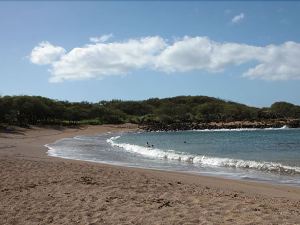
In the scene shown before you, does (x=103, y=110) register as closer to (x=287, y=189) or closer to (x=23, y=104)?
(x=23, y=104)

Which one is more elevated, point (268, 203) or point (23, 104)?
point (23, 104)

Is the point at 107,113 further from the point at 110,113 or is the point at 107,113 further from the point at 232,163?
the point at 232,163

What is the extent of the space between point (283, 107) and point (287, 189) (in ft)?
491

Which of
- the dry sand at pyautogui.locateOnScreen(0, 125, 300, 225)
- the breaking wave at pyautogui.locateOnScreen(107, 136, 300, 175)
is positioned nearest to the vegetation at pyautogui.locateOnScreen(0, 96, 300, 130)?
the breaking wave at pyautogui.locateOnScreen(107, 136, 300, 175)

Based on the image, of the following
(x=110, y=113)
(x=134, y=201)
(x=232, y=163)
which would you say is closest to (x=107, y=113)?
(x=110, y=113)

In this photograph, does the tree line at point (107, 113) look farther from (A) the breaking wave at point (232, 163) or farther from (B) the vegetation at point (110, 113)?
(A) the breaking wave at point (232, 163)

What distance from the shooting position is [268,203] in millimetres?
10289

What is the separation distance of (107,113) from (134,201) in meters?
106

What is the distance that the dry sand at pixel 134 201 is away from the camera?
8789mm

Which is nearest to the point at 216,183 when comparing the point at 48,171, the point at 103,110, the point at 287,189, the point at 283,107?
the point at 287,189

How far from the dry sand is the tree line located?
200 feet

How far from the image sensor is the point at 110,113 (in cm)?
11712

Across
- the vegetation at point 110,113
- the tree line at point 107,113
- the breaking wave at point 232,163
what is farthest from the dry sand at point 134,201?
the vegetation at point 110,113

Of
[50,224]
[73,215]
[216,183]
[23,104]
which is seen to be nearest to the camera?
[50,224]
